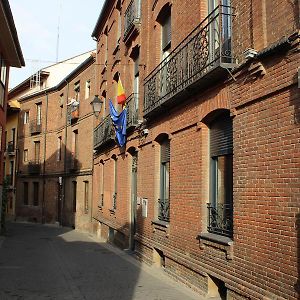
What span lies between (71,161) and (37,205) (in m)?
7.71

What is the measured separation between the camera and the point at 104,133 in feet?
64.5

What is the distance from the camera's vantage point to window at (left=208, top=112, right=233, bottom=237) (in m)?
8.09

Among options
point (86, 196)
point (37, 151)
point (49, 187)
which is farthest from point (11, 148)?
point (86, 196)

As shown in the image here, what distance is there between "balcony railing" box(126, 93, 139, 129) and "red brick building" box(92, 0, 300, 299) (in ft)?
0.23

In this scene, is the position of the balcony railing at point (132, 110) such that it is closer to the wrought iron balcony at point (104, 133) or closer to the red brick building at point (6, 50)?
the wrought iron balcony at point (104, 133)

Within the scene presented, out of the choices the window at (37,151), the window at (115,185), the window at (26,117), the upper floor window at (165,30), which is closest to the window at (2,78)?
the window at (115,185)

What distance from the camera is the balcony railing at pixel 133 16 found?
14.7 meters

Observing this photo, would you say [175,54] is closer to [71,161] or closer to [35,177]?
[71,161]

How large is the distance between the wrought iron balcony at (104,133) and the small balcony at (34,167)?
41.9 feet

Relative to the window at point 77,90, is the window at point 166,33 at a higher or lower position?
lower

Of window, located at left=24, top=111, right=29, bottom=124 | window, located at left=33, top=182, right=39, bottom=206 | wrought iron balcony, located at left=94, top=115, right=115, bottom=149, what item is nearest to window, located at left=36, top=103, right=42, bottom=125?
window, located at left=24, top=111, right=29, bottom=124

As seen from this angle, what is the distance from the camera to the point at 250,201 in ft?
22.8

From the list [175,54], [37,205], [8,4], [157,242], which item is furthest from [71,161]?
[175,54]

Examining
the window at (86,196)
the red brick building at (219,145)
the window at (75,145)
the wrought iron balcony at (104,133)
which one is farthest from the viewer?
the window at (75,145)
